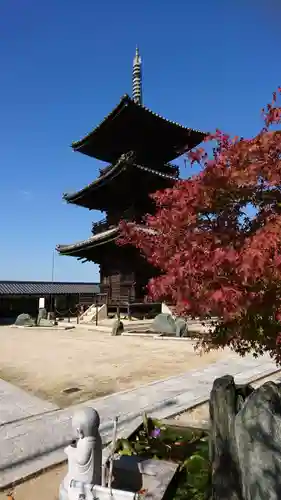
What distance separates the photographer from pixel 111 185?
885 inches

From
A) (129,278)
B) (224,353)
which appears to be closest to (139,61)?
(129,278)

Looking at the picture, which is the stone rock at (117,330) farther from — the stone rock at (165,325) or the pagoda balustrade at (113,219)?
the pagoda balustrade at (113,219)

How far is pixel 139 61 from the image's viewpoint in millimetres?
29281

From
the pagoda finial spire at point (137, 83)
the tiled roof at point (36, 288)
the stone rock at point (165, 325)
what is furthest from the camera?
the tiled roof at point (36, 288)

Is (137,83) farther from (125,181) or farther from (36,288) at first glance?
(36,288)

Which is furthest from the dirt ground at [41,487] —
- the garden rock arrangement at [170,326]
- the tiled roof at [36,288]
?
the tiled roof at [36,288]

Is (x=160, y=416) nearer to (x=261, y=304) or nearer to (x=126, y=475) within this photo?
(x=126, y=475)

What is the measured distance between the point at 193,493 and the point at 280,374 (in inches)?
227

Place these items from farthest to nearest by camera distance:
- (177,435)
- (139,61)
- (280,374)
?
(139,61) < (280,374) < (177,435)

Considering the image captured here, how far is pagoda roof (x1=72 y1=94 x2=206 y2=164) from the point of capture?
69.4 ft

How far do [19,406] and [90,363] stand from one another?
3839 mm

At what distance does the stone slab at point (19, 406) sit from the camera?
540cm

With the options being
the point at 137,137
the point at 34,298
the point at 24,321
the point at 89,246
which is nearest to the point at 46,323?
the point at 24,321

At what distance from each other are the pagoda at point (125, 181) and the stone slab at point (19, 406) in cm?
1375
